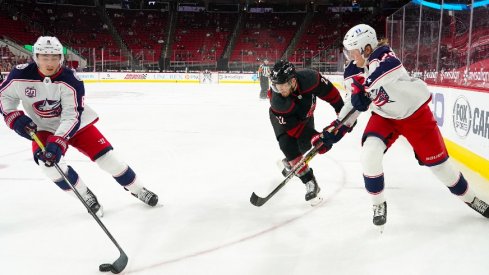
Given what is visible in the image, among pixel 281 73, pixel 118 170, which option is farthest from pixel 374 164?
pixel 118 170

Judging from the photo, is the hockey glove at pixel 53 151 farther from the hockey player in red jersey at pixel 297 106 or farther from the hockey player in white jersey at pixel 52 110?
the hockey player in red jersey at pixel 297 106

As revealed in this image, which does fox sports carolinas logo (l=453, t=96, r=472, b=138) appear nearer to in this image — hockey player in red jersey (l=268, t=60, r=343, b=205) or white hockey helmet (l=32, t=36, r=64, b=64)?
hockey player in red jersey (l=268, t=60, r=343, b=205)

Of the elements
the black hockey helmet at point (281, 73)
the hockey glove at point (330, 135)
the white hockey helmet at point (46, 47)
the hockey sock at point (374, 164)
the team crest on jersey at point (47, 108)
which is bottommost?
the hockey sock at point (374, 164)

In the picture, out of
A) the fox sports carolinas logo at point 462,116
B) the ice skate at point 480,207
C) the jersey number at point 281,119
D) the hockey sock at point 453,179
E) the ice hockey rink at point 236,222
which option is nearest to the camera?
the ice hockey rink at point 236,222

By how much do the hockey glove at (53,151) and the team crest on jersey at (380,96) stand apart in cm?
179

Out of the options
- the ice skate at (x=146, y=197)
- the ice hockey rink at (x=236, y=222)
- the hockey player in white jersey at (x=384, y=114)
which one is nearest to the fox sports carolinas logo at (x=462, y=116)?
the ice hockey rink at (x=236, y=222)

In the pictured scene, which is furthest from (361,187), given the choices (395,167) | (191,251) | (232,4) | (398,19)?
(232,4)

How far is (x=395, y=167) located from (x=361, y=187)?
0.83 metres

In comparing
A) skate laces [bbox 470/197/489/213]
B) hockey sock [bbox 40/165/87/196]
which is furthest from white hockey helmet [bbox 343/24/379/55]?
hockey sock [bbox 40/165/87/196]

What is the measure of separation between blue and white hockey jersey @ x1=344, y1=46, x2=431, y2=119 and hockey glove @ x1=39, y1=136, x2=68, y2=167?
69.1 inches

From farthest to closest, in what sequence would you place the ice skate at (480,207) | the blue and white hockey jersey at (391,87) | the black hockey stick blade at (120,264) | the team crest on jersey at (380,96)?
the ice skate at (480,207) → the team crest on jersey at (380,96) → the blue and white hockey jersey at (391,87) → the black hockey stick blade at (120,264)

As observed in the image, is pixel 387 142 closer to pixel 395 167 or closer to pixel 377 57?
pixel 377 57

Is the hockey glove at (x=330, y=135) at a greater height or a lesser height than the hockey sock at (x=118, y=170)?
greater

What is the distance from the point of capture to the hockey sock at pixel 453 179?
2.57 metres
